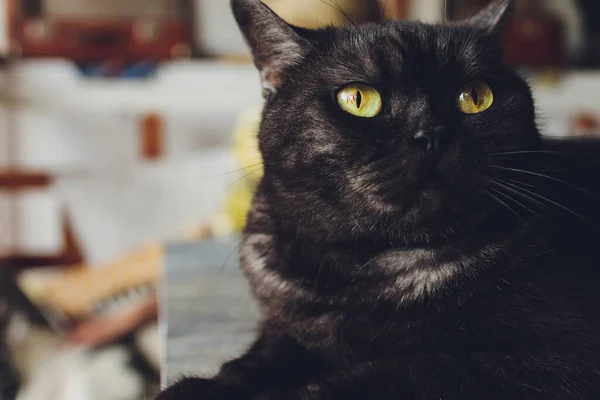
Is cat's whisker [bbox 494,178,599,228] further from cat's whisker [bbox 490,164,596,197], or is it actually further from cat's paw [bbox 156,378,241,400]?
cat's paw [bbox 156,378,241,400]

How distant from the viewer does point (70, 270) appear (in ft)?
7.97

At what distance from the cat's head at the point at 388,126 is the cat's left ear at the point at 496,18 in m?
0.06

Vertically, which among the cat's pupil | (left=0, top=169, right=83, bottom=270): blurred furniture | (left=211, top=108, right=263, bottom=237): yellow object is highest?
the cat's pupil

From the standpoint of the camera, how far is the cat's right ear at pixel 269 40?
0.80 metres

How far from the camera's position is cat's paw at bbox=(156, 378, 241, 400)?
0.62m

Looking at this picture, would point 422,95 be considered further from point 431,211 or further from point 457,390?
point 457,390

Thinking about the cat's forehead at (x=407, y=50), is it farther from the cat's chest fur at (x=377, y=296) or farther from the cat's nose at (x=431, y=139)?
the cat's chest fur at (x=377, y=296)

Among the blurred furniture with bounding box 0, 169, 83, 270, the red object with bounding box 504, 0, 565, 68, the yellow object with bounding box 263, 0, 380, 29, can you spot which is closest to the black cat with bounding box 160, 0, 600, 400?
the yellow object with bounding box 263, 0, 380, 29

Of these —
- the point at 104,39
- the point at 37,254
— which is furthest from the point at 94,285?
the point at 104,39

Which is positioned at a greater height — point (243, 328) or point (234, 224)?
point (243, 328)

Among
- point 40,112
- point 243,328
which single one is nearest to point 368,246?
point 243,328

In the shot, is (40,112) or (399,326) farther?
(40,112)

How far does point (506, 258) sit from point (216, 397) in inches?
13.5

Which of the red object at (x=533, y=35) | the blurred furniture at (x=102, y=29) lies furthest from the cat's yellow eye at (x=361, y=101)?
the red object at (x=533, y=35)
